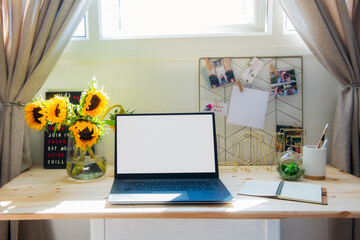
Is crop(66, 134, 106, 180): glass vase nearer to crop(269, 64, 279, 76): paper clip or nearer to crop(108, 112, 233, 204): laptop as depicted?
crop(108, 112, 233, 204): laptop

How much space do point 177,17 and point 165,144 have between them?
2.29ft

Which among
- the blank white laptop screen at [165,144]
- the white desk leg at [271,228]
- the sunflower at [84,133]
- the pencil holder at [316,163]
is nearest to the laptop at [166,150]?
the blank white laptop screen at [165,144]

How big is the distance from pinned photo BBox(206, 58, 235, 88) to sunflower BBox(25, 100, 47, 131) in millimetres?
711

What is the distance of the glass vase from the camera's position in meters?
1.08

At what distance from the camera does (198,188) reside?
96 cm

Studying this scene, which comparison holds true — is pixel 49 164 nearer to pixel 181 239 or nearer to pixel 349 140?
pixel 181 239

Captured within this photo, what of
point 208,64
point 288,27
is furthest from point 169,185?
point 288,27

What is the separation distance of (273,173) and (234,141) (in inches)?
9.7

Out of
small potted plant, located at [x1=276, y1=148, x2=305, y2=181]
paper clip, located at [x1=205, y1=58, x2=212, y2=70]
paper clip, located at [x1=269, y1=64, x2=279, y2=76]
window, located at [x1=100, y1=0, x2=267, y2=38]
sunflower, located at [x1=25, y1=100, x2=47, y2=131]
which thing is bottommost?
small potted plant, located at [x1=276, y1=148, x2=305, y2=181]

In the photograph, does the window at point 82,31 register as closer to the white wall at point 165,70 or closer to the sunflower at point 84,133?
the white wall at point 165,70

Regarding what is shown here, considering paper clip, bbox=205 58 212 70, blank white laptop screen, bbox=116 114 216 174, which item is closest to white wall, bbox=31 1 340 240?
paper clip, bbox=205 58 212 70

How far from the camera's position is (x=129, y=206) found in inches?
33.2

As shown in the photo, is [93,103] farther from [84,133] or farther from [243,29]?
[243,29]

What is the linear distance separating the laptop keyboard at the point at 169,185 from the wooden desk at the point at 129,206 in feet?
0.26
